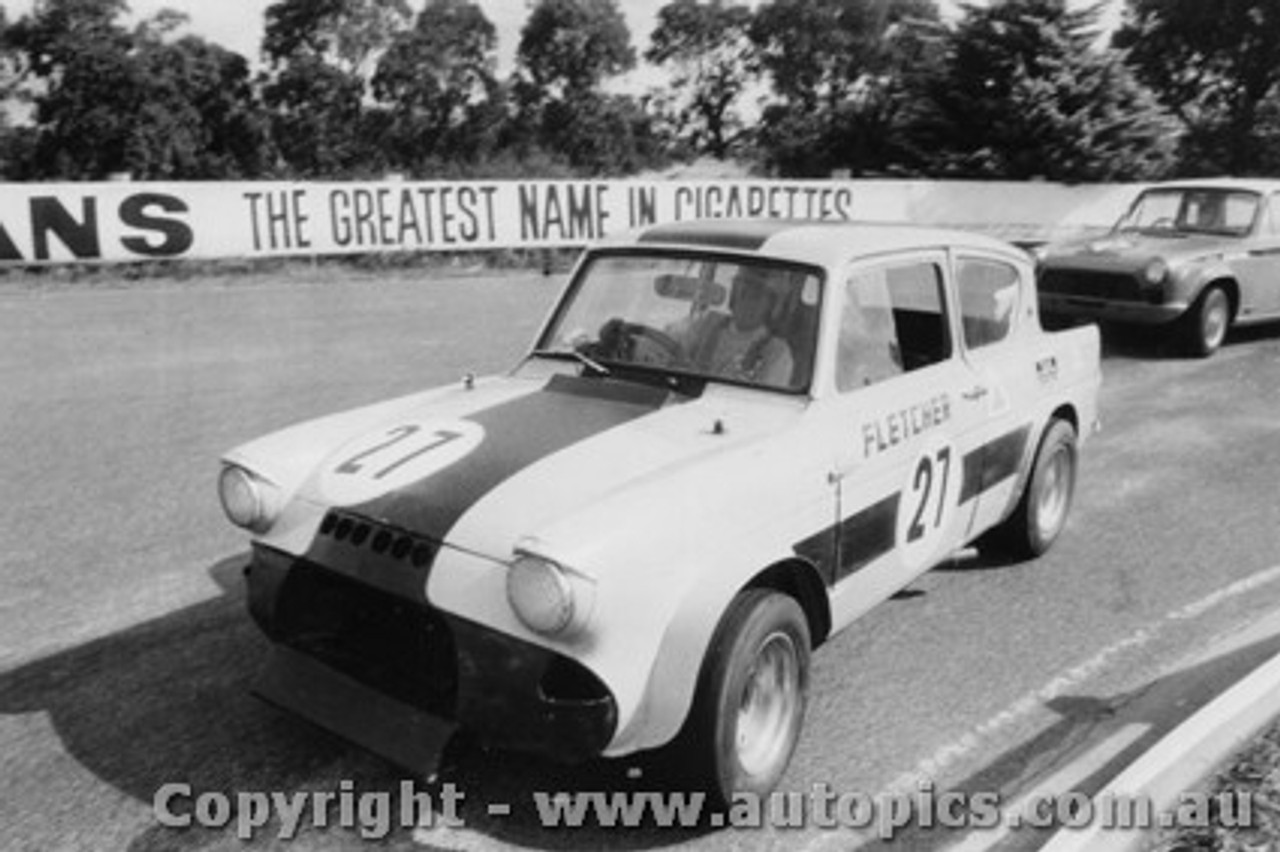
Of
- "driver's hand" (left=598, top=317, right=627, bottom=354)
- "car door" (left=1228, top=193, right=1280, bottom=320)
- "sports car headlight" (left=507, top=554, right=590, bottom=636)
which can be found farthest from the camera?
"car door" (left=1228, top=193, right=1280, bottom=320)

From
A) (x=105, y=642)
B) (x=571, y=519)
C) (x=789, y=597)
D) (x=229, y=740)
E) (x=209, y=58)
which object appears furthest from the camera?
(x=209, y=58)

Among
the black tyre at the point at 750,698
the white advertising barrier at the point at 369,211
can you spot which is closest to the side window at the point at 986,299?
the black tyre at the point at 750,698

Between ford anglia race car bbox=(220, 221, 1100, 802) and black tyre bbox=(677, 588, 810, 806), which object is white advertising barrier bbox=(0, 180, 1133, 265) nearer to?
ford anglia race car bbox=(220, 221, 1100, 802)

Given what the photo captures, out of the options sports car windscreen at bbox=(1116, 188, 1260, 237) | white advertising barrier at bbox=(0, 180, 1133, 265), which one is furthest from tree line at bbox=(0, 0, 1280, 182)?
sports car windscreen at bbox=(1116, 188, 1260, 237)

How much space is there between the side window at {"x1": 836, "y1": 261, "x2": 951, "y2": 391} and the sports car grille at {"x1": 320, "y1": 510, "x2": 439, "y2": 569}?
1.66 m

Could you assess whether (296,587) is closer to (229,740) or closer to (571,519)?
(229,740)

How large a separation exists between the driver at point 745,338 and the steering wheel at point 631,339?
0.04 meters

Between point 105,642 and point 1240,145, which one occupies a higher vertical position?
point 1240,145

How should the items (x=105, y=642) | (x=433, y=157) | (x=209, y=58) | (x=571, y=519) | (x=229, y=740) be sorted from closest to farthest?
(x=571, y=519)
(x=229, y=740)
(x=105, y=642)
(x=209, y=58)
(x=433, y=157)

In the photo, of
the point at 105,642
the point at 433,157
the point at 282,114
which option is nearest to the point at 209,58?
the point at 282,114

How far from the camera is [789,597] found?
3420 mm

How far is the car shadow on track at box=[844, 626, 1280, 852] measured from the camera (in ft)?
10.8

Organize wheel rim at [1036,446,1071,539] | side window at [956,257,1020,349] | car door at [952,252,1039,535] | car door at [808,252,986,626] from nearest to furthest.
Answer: car door at [808,252,986,626] < car door at [952,252,1039,535] < side window at [956,257,1020,349] < wheel rim at [1036,446,1071,539]

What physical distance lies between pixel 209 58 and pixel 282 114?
469 centimetres
